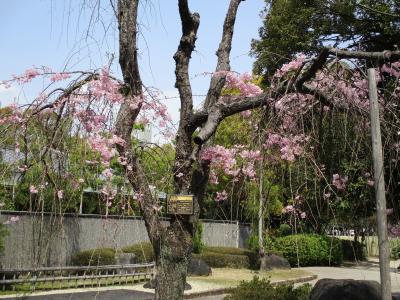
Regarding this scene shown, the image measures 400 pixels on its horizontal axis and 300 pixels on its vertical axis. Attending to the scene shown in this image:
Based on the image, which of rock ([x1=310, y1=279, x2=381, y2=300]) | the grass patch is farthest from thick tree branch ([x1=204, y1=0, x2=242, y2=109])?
the grass patch

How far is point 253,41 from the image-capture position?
63.2 ft

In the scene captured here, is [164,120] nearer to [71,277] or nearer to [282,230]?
[71,277]

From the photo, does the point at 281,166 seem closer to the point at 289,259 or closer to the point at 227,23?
the point at 227,23

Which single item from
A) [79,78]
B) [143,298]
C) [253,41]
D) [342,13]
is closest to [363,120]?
[79,78]

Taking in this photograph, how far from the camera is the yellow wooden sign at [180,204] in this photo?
4617mm

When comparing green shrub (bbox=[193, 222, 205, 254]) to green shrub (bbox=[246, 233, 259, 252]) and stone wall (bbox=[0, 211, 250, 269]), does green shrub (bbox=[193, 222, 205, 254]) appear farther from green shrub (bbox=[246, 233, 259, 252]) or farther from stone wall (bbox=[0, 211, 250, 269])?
green shrub (bbox=[246, 233, 259, 252])

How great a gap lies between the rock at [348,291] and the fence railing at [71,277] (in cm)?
417

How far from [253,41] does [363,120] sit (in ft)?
50.3

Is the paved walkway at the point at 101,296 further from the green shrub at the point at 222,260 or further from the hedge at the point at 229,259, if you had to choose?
the green shrub at the point at 222,260

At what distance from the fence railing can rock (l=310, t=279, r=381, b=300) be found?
4166 mm

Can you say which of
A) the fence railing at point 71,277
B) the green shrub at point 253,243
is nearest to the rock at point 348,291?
the fence railing at point 71,277

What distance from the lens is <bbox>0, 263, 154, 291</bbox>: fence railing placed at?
10625 mm

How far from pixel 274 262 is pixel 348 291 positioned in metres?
12.9

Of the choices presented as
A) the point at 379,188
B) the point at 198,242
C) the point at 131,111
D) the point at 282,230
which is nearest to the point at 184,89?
the point at 131,111
